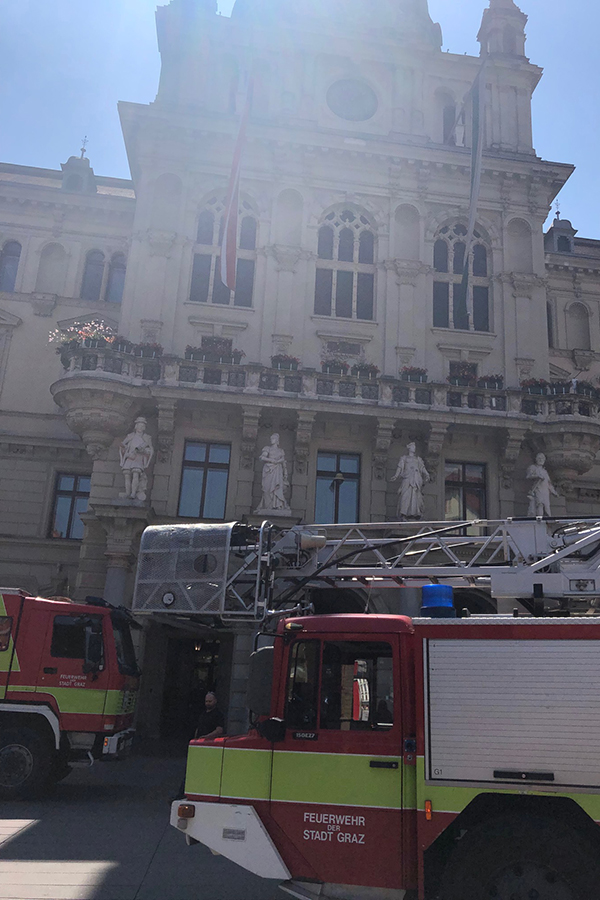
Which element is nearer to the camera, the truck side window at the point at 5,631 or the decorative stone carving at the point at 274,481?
the truck side window at the point at 5,631

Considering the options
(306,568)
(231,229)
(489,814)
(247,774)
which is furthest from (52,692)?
(231,229)

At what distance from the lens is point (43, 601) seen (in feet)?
44.2

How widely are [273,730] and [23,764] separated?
25.9ft

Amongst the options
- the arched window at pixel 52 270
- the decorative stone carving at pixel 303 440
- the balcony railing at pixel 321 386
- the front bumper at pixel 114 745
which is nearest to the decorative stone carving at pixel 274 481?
the decorative stone carving at pixel 303 440

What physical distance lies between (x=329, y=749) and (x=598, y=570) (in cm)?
397

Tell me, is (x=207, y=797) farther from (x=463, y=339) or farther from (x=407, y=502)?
(x=463, y=339)

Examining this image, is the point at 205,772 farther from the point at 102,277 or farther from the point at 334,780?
the point at 102,277

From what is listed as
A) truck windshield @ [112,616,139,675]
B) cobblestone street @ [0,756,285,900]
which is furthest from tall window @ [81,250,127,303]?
cobblestone street @ [0,756,285,900]

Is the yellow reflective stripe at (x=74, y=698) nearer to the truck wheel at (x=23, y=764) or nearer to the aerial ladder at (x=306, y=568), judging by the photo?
the truck wheel at (x=23, y=764)

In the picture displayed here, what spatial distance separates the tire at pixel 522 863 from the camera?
6078 millimetres

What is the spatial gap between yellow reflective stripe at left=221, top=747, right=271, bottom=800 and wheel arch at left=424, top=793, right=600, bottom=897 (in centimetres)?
169

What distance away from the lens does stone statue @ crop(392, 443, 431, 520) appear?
867 inches

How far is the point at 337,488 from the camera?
23.0m

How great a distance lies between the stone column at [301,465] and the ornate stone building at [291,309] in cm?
8
